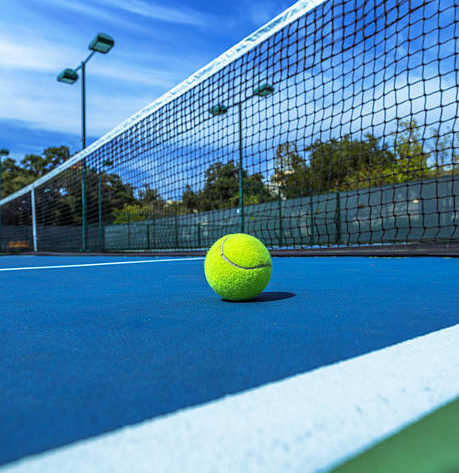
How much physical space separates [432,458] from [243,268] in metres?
1.36

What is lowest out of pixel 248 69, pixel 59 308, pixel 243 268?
pixel 59 308

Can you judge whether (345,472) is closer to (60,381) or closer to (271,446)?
(271,446)

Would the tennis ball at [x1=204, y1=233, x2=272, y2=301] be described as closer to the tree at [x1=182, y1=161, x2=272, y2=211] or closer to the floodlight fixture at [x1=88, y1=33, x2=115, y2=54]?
the floodlight fixture at [x1=88, y1=33, x2=115, y2=54]

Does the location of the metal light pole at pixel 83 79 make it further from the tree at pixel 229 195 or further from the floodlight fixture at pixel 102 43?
the tree at pixel 229 195

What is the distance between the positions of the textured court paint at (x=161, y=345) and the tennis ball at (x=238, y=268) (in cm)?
7

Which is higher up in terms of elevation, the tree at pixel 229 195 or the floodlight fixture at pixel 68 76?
the floodlight fixture at pixel 68 76

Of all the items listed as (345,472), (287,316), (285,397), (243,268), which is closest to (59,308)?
(243,268)

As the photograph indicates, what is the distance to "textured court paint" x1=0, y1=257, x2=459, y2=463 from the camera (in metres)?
0.71

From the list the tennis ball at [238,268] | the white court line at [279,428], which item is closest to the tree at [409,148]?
the tennis ball at [238,268]

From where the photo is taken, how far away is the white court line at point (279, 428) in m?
0.55

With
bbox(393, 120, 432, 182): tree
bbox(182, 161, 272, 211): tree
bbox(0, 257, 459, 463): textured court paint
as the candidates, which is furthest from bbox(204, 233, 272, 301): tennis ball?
bbox(182, 161, 272, 211): tree

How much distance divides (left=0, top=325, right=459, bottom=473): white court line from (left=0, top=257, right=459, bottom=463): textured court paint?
5 cm

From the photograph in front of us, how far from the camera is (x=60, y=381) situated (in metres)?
0.86

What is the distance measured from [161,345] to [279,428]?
571 millimetres
